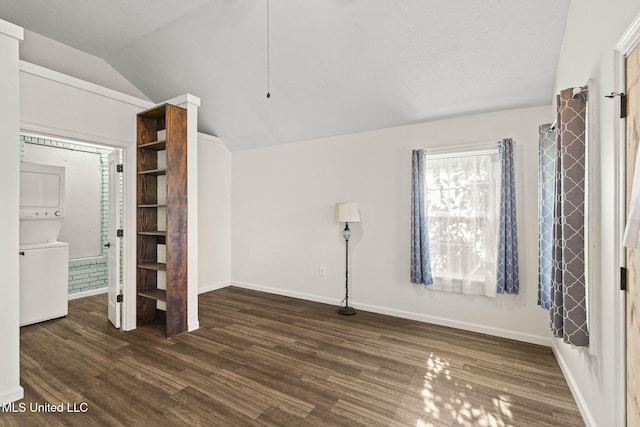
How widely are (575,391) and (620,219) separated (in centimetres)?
147

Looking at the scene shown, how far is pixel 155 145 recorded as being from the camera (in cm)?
346

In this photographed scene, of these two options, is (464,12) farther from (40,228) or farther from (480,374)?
(40,228)

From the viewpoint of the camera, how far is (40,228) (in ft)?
12.6

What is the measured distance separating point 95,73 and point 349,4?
139 inches

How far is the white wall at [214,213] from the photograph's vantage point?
A: 499 centimetres

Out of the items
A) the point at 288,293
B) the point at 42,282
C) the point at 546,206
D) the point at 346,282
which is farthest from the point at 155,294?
the point at 546,206

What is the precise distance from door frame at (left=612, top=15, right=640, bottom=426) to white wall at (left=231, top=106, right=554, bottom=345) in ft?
5.98

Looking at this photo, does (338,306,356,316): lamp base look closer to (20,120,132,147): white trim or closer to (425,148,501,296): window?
(425,148,501,296): window

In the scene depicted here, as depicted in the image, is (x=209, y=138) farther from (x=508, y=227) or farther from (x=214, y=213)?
(x=508, y=227)

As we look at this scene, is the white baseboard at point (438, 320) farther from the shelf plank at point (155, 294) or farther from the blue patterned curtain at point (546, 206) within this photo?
the shelf plank at point (155, 294)

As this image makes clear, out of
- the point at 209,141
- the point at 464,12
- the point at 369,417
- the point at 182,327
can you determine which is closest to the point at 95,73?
the point at 209,141

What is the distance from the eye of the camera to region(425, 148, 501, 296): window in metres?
3.31

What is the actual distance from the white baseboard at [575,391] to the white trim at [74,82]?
4764 millimetres

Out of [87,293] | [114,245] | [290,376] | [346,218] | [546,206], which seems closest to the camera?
[290,376]
